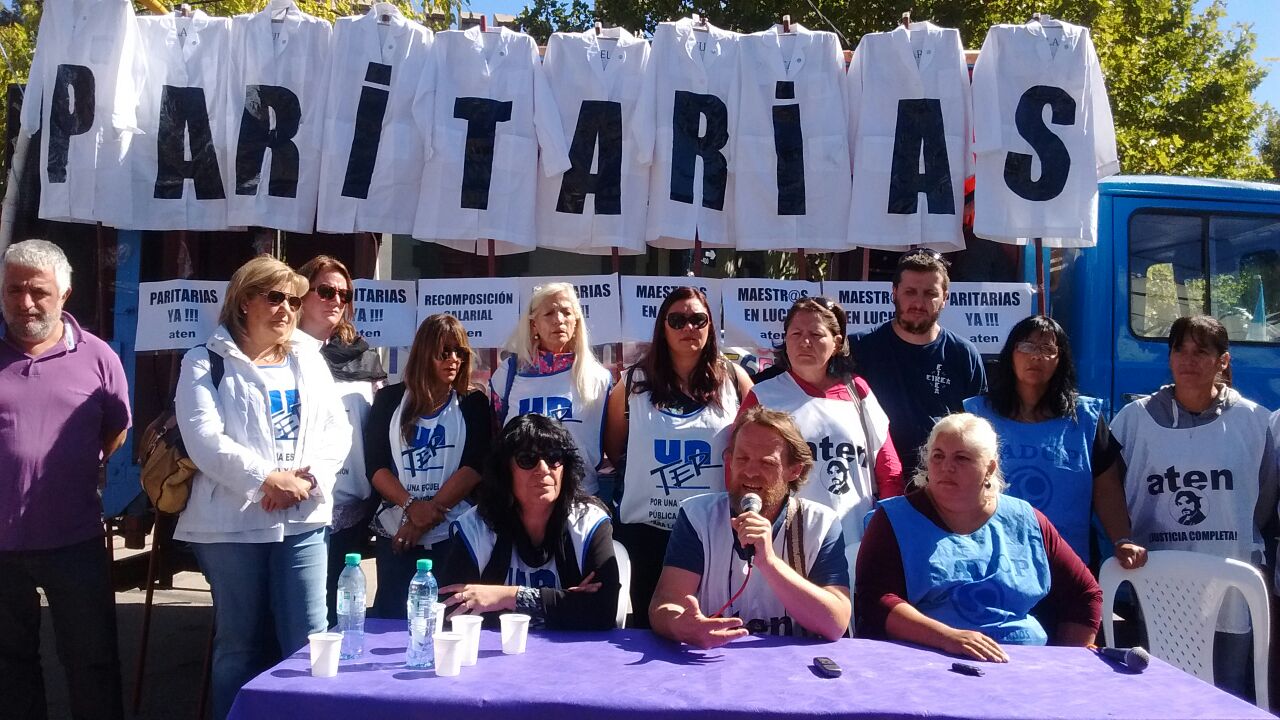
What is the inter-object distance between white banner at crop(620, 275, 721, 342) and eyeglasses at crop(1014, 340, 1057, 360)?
5.01ft

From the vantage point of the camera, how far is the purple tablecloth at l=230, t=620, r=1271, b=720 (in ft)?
7.30

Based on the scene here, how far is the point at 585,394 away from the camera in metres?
3.82

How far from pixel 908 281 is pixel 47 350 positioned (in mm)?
3229

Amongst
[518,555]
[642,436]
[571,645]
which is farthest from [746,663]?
[642,436]

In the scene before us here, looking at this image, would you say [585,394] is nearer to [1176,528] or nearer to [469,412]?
[469,412]

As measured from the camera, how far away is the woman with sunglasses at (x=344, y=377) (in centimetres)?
392

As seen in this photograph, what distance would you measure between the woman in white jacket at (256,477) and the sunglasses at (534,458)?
2.60 feet

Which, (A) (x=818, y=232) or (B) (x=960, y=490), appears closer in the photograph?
(B) (x=960, y=490)

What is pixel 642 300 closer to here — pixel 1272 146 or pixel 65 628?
pixel 65 628

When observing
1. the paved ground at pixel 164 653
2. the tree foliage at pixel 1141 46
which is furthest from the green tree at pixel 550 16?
the paved ground at pixel 164 653

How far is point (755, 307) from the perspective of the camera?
188 inches

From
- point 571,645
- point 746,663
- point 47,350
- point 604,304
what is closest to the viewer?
point 746,663

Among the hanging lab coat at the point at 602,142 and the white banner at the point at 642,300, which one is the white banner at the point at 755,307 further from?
the hanging lab coat at the point at 602,142

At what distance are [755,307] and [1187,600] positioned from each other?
2171 millimetres
